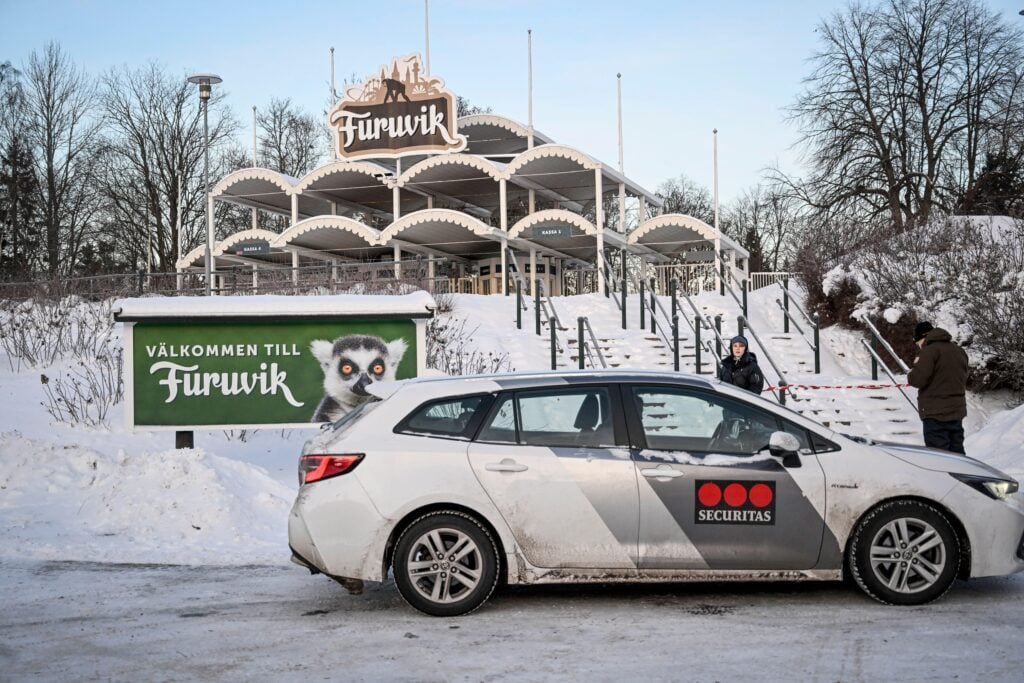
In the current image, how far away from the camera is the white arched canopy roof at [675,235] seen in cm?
3397

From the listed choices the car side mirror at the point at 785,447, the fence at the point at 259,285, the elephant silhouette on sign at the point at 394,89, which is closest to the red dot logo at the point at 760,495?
the car side mirror at the point at 785,447

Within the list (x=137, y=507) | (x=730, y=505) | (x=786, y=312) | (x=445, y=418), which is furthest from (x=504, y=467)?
(x=786, y=312)

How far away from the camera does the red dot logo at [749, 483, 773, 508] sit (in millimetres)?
6066

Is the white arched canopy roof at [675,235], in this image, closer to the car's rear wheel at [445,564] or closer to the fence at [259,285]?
the fence at [259,285]

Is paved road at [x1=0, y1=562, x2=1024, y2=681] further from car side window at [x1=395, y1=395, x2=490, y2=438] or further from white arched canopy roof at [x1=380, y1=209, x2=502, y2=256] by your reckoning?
white arched canopy roof at [x1=380, y1=209, x2=502, y2=256]

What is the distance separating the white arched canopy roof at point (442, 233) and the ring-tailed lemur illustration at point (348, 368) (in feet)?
73.6

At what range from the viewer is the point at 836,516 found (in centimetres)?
606

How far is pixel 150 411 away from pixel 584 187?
31.0m

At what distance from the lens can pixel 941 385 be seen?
9820 mm

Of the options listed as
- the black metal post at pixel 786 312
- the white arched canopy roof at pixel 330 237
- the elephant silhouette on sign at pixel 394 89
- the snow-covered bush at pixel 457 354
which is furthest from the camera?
the elephant silhouette on sign at pixel 394 89

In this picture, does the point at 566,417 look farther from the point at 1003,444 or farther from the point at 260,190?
the point at 260,190

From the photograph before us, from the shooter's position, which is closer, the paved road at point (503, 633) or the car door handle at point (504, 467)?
the paved road at point (503, 633)

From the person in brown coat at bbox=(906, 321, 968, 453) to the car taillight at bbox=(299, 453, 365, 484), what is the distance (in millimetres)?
6112

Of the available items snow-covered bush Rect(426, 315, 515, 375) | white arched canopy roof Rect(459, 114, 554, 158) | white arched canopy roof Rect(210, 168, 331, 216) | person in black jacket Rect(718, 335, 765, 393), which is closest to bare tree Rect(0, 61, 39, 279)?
white arched canopy roof Rect(210, 168, 331, 216)
